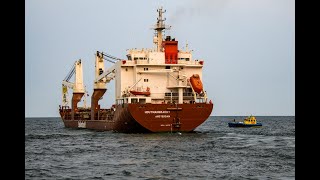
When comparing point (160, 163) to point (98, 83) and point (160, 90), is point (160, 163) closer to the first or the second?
point (160, 90)

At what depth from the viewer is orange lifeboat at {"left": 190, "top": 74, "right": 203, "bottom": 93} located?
157ft

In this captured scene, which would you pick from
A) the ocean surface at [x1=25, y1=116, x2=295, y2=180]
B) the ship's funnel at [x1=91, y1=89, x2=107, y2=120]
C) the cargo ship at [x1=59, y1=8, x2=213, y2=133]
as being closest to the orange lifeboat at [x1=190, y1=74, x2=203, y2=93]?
the cargo ship at [x1=59, y1=8, x2=213, y2=133]

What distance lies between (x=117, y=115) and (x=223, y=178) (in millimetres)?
30627

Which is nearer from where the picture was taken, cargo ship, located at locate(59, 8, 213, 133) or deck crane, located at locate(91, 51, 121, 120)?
cargo ship, located at locate(59, 8, 213, 133)

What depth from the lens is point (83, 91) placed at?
84.4 meters

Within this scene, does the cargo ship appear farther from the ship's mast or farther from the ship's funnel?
the ship's funnel

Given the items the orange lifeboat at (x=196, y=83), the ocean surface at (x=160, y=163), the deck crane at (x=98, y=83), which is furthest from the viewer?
the deck crane at (x=98, y=83)

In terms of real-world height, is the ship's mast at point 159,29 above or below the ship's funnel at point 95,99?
above

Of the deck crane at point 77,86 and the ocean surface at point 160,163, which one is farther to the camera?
the deck crane at point 77,86

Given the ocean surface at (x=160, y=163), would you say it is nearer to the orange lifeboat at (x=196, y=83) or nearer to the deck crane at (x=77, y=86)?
the orange lifeboat at (x=196, y=83)

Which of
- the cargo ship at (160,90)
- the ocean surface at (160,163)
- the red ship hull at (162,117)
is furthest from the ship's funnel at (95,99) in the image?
the ocean surface at (160,163)

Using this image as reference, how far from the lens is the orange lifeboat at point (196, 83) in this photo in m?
47.8
